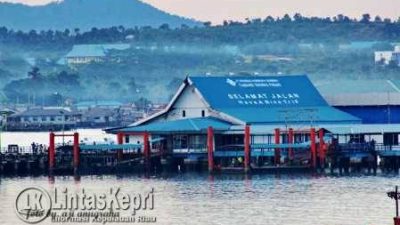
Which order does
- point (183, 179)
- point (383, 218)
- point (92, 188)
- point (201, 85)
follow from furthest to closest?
1. point (201, 85)
2. point (183, 179)
3. point (92, 188)
4. point (383, 218)

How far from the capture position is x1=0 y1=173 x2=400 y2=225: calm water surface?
74625 millimetres

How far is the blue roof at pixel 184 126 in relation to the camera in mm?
100125

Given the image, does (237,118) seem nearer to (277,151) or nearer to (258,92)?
(258,92)

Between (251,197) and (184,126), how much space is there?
18.0 meters

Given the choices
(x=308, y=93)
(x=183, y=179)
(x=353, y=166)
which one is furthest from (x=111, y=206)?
(x=308, y=93)

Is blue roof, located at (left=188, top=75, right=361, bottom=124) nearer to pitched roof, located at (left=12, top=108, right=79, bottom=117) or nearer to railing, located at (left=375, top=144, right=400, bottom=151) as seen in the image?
railing, located at (left=375, top=144, right=400, bottom=151)

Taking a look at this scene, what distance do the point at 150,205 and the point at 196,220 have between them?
4.56m

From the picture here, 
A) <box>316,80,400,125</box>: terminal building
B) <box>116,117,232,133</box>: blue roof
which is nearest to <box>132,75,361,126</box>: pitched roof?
<box>116,117,232,133</box>: blue roof

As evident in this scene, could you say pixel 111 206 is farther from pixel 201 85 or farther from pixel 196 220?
pixel 201 85

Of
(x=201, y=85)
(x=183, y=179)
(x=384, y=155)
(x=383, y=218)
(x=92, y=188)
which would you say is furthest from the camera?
(x=201, y=85)

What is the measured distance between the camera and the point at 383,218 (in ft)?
241

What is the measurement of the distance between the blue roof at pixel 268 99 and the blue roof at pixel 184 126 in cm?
147

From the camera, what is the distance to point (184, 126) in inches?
3959

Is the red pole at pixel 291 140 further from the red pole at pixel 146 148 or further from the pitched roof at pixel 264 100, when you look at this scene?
the red pole at pixel 146 148
